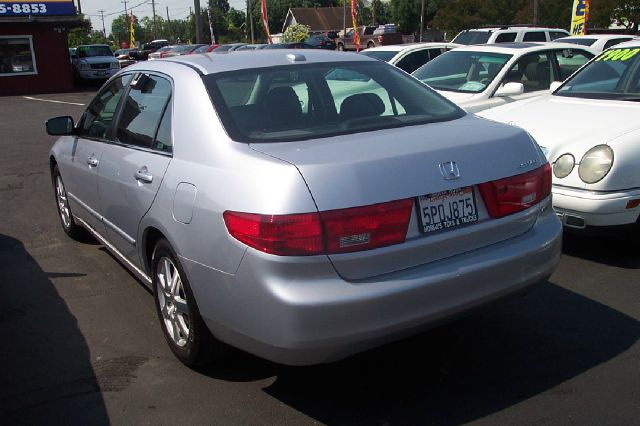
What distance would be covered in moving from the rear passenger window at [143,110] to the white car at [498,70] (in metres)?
4.26

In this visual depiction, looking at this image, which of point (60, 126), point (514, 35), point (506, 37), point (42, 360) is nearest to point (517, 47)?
point (60, 126)

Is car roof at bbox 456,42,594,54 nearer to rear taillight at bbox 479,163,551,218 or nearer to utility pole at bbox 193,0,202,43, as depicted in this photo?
rear taillight at bbox 479,163,551,218

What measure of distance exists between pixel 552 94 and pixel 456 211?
4072 mm

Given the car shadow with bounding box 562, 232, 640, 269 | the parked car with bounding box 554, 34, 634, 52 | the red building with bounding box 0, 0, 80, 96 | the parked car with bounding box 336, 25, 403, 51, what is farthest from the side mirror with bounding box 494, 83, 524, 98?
the parked car with bounding box 336, 25, 403, 51

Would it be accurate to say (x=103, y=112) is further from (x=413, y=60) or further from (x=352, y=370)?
(x=413, y=60)

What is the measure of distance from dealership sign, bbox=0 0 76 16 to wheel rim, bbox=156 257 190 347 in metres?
25.9

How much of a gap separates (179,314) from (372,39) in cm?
4685

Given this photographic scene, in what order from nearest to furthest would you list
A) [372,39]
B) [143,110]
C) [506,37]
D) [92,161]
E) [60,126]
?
[143,110] → [92,161] → [60,126] → [506,37] → [372,39]

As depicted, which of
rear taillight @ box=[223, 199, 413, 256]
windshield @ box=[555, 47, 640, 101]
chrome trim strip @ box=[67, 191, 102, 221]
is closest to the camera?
rear taillight @ box=[223, 199, 413, 256]

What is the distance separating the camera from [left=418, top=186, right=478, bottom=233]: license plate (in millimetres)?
2947

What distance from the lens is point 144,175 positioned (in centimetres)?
369

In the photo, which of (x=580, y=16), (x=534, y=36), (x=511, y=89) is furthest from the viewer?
(x=580, y=16)

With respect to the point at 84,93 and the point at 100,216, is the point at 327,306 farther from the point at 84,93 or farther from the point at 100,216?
the point at 84,93

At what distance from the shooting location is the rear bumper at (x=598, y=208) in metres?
4.71
